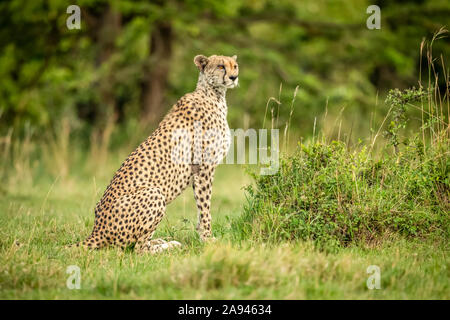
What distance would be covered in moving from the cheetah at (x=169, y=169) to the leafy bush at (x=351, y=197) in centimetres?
58

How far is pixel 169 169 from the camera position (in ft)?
17.3

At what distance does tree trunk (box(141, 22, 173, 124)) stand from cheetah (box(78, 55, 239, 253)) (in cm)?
733

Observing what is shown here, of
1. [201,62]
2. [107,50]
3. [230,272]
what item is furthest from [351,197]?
[107,50]

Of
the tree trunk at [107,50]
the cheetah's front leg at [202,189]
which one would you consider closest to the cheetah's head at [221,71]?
the cheetah's front leg at [202,189]

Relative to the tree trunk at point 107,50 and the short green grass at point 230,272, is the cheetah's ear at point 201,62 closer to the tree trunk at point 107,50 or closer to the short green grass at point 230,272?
the short green grass at point 230,272

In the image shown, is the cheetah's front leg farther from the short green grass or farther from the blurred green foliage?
the blurred green foliage

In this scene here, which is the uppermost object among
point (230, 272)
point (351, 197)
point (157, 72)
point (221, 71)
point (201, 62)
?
point (157, 72)

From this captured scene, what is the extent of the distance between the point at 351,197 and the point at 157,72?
28.9 ft

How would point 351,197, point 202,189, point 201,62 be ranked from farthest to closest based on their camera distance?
point 201,62
point 202,189
point 351,197

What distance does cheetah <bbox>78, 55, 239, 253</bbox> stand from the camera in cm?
497

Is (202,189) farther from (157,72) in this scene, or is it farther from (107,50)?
(107,50)
